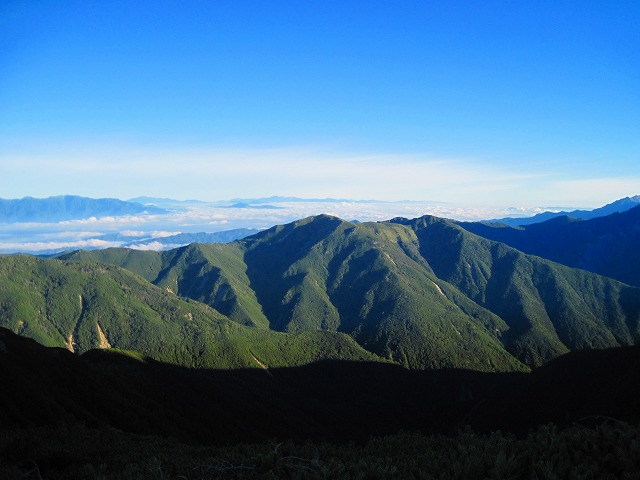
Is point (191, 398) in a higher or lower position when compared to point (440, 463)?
lower

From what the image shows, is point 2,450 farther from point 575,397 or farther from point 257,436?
point 575,397

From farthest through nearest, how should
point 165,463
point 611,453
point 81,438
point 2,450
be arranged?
1. point 81,438
2. point 2,450
3. point 165,463
4. point 611,453

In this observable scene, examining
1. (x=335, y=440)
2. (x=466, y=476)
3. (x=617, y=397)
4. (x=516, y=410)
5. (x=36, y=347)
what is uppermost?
(x=466, y=476)

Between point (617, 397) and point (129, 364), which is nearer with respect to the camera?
point (617, 397)

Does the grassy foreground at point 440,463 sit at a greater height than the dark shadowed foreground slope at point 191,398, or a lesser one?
greater

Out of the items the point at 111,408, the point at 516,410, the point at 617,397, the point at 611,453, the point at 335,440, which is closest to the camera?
the point at 611,453

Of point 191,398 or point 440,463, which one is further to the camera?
point 191,398

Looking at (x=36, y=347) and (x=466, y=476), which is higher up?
(x=466, y=476)

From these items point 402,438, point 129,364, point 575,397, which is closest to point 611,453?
point 402,438

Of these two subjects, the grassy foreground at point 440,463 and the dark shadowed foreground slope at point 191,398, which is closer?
the grassy foreground at point 440,463

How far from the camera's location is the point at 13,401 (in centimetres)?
8331

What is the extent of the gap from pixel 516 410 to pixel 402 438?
136564 millimetres

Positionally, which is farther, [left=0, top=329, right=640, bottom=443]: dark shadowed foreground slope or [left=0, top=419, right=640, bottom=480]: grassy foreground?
[left=0, top=329, right=640, bottom=443]: dark shadowed foreground slope

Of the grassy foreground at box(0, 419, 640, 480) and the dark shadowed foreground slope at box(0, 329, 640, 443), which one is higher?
the grassy foreground at box(0, 419, 640, 480)
